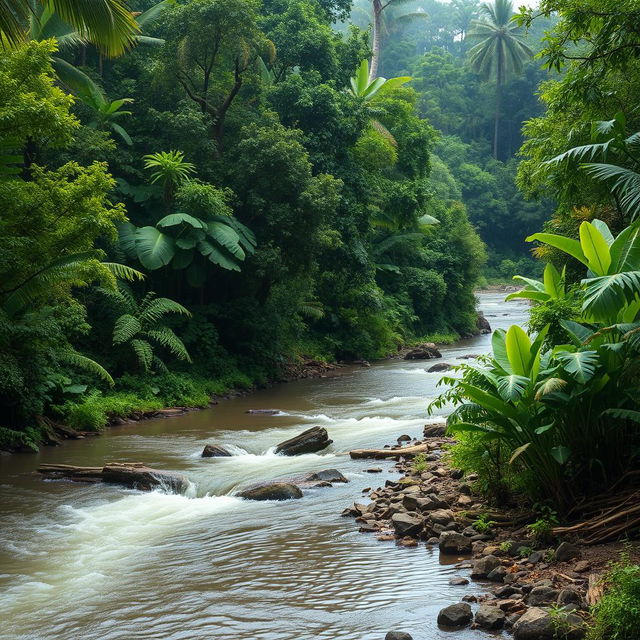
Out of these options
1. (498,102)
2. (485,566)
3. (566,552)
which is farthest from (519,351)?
(498,102)

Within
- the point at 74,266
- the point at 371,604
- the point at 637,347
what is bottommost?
the point at 371,604

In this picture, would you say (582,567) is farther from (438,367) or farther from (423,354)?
(423,354)

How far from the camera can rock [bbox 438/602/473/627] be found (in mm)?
5402

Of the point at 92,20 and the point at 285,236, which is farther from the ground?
the point at 92,20

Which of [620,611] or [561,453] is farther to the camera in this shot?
[561,453]

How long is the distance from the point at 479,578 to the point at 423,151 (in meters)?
26.7

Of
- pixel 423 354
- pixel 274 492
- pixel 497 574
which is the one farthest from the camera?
pixel 423 354

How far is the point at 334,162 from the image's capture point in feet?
75.9

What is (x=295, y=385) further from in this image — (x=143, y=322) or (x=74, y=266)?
(x=74, y=266)

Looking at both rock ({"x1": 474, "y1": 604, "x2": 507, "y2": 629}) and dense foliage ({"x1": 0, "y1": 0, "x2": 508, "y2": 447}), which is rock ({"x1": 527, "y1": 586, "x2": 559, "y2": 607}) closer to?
rock ({"x1": 474, "y1": 604, "x2": 507, "y2": 629})

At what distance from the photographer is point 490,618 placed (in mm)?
5316

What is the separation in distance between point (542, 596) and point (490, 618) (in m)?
0.45

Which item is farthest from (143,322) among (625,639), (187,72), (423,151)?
(423,151)

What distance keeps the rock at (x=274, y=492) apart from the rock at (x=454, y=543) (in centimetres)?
287
